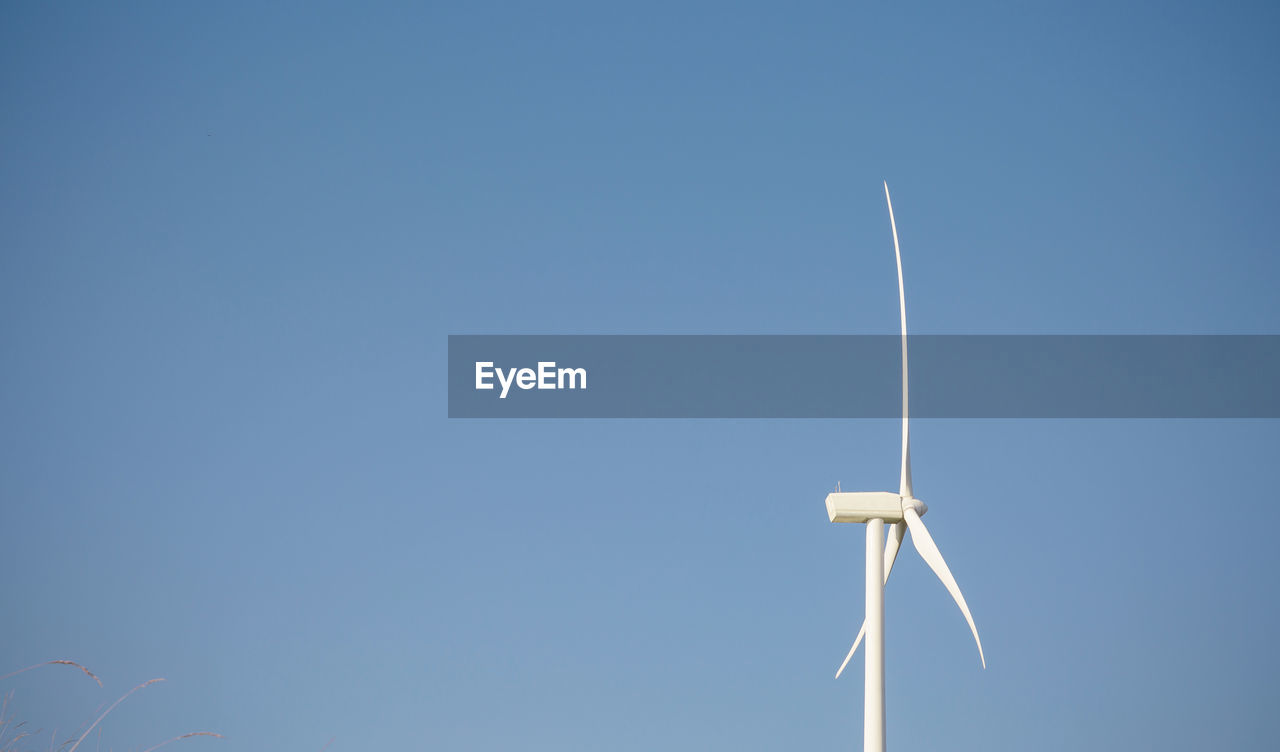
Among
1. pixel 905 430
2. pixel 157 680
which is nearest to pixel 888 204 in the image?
pixel 905 430

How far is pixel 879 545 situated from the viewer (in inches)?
1346

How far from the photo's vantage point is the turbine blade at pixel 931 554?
3225 cm

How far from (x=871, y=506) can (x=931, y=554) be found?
2.34m

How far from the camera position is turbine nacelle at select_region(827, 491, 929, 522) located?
34.5 metres

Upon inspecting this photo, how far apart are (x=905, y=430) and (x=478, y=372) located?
1315 cm

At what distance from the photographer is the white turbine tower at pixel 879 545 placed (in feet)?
108

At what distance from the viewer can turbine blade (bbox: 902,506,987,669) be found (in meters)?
32.2

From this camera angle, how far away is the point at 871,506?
113ft

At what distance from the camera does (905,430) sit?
34594 millimetres

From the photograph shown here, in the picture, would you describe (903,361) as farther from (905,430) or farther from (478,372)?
(478,372)

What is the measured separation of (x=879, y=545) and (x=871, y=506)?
1.20 m

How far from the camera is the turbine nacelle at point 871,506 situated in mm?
34500

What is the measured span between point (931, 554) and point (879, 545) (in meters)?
1.63

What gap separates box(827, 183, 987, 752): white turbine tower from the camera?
108 ft
